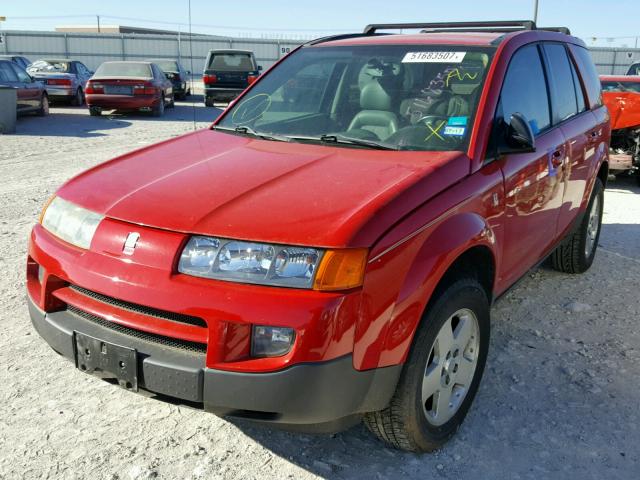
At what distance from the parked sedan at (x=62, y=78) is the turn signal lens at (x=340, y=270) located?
59.2 feet

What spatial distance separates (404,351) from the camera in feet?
7.57

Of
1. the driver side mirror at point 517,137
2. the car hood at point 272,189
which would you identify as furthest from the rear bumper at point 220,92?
the driver side mirror at point 517,137

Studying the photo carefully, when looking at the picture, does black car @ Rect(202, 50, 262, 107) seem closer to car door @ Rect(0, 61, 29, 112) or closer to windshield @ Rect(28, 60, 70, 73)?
windshield @ Rect(28, 60, 70, 73)

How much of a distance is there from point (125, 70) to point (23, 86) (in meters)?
2.62

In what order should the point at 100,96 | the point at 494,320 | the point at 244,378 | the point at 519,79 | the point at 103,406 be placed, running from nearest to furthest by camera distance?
the point at 244,378 < the point at 103,406 < the point at 519,79 < the point at 494,320 < the point at 100,96

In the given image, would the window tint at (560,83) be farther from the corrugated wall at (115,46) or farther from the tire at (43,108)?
the corrugated wall at (115,46)

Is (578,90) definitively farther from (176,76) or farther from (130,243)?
(176,76)

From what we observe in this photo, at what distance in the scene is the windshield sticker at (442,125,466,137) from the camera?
297cm

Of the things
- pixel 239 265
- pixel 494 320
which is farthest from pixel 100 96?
pixel 239 265

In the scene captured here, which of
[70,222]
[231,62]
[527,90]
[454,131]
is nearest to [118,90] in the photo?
[231,62]

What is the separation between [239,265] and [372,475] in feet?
3.47

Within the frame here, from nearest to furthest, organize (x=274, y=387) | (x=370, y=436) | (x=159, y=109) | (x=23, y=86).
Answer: (x=274, y=387), (x=370, y=436), (x=23, y=86), (x=159, y=109)

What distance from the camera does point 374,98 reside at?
3.33 metres

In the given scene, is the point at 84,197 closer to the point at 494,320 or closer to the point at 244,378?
the point at 244,378
